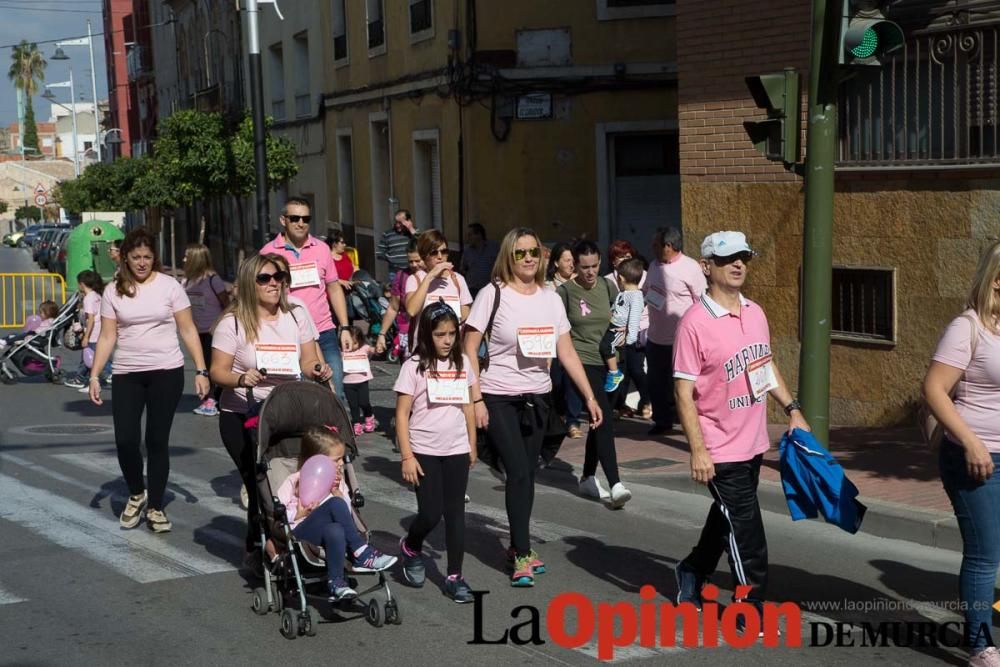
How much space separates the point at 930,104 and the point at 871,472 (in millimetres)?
3528

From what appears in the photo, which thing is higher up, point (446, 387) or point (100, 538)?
point (446, 387)

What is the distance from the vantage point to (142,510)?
8.83 metres

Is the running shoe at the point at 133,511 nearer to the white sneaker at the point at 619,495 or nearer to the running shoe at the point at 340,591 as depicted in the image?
the running shoe at the point at 340,591

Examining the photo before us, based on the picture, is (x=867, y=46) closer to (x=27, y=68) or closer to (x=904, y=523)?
(x=904, y=523)

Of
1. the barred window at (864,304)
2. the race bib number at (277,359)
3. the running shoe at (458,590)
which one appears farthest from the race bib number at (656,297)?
the running shoe at (458,590)

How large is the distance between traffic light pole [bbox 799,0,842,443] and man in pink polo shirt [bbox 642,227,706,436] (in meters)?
2.18

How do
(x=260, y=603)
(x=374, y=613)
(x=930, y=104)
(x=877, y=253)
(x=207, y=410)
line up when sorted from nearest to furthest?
(x=374, y=613) → (x=260, y=603) → (x=930, y=104) → (x=877, y=253) → (x=207, y=410)

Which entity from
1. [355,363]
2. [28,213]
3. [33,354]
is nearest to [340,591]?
[355,363]

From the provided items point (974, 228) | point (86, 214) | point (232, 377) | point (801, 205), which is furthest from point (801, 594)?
point (86, 214)

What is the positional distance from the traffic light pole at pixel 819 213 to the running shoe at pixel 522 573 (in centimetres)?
299

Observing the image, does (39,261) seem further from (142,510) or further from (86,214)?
(142,510)

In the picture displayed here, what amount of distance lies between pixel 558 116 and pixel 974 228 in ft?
31.0

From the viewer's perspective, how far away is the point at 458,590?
689cm

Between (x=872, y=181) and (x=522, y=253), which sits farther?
(x=872, y=181)
